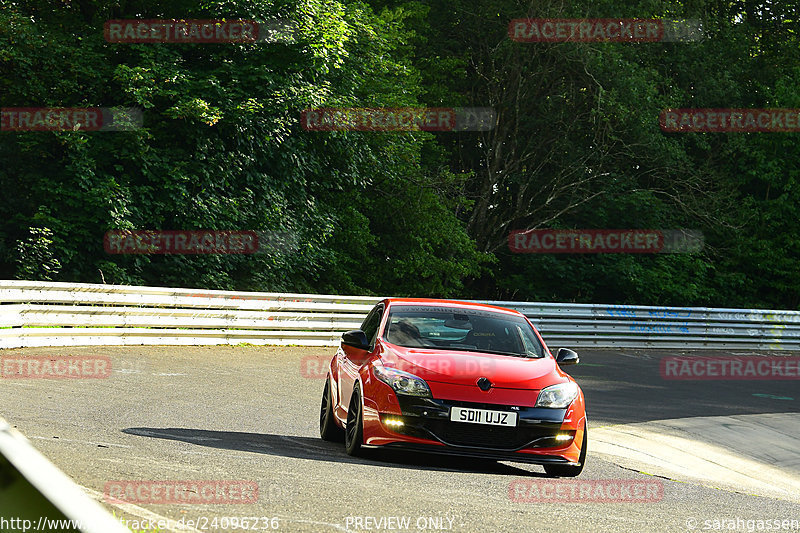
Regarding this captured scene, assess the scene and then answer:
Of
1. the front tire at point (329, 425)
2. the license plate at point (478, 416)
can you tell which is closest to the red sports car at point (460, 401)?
the license plate at point (478, 416)

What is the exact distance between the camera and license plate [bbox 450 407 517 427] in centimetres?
830

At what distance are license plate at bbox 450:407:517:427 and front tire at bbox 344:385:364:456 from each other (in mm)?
791

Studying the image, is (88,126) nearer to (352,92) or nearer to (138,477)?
(352,92)

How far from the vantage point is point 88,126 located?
25625 mm

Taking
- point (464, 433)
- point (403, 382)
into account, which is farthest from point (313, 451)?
point (464, 433)

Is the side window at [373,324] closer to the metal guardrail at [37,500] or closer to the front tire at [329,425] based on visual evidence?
the front tire at [329,425]

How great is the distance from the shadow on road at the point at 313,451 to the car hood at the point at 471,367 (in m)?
0.76

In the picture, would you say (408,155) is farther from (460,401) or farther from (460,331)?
(460,401)

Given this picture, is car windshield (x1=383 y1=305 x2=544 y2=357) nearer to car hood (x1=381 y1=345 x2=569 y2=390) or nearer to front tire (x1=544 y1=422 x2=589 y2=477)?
car hood (x1=381 y1=345 x2=569 y2=390)

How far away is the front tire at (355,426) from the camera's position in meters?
8.66

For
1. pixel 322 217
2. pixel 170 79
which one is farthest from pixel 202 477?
pixel 322 217

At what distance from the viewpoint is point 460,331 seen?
953 centimetres

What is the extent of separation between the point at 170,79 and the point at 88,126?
7.28 ft

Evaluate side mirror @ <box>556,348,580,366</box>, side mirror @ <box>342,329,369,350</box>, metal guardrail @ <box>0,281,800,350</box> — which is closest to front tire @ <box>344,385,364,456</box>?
side mirror @ <box>342,329,369,350</box>
